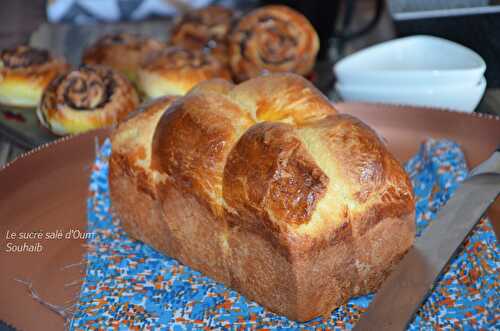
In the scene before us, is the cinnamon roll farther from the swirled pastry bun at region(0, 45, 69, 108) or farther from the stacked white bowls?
the swirled pastry bun at region(0, 45, 69, 108)

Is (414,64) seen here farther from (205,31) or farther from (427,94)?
(205,31)

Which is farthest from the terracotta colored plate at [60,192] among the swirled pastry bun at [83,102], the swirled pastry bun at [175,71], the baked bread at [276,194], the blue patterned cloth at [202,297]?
the swirled pastry bun at [175,71]

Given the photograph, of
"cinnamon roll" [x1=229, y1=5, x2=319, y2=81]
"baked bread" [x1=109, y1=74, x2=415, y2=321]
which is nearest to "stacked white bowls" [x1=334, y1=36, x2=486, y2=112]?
"cinnamon roll" [x1=229, y1=5, x2=319, y2=81]

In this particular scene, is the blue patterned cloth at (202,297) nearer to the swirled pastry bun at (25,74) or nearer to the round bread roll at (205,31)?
the swirled pastry bun at (25,74)

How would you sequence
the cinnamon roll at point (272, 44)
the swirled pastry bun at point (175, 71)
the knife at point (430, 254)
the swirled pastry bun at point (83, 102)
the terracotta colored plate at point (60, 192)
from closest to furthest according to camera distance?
1. the knife at point (430, 254)
2. the terracotta colored plate at point (60, 192)
3. the swirled pastry bun at point (83, 102)
4. the swirled pastry bun at point (175, 71)
5. the cinnamon roll at point (272, 44)

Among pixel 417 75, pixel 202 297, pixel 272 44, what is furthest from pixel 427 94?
pixel 202 297

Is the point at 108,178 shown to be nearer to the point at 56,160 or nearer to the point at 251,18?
the point at 56,160
